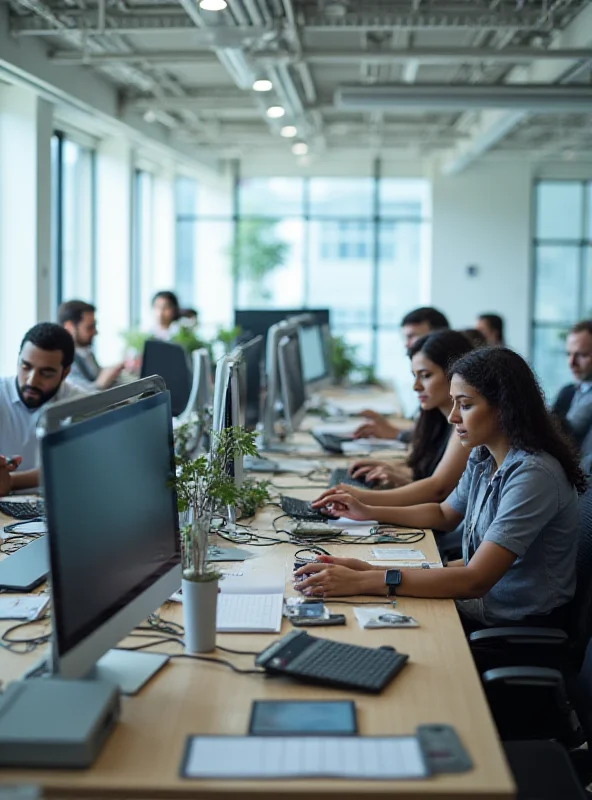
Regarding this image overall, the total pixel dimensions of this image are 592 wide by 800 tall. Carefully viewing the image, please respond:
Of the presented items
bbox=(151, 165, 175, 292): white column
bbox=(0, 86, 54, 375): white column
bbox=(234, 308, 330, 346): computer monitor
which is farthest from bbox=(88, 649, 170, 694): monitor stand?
bbox=(151, 165, 175, 292): white column

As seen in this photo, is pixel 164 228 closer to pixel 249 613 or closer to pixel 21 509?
pixel 21 509

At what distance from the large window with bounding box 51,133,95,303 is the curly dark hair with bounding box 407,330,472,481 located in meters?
5.62

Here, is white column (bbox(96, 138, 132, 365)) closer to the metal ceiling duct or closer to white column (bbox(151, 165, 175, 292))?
white column (bbox(151, 165, 175, 292))

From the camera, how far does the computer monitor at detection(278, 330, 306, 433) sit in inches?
175

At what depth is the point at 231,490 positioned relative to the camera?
2172 millimetres

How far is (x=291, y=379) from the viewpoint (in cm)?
464

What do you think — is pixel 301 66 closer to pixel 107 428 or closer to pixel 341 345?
pixel 341 345

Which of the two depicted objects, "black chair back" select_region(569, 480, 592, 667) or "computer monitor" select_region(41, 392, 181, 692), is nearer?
"computer monitor" select_region(41, 392, 181, 692)

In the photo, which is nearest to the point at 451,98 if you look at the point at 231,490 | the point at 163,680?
the point at 231,490

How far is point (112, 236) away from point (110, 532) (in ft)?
27.8

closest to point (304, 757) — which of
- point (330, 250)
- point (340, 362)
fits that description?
point (340, 362)

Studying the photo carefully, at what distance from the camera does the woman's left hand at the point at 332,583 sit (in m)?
2.34

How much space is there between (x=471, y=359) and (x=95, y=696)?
148cm

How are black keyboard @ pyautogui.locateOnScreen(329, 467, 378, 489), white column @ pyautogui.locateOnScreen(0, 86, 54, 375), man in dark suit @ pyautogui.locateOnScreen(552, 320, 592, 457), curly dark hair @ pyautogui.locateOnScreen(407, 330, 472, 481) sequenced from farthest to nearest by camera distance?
white column @ pyautogui.locateOnScreen(0, 86, 54, 375) < man in dark suit @ pyautogui.locateOnScreen(552, 320, 592, 457) < black keyboard @ pyautogui.locateOnScreen(329, 467, 378, 489) < curly dark hair @ pyautogui.locateOnScreen(407, 330, 472, 481)
